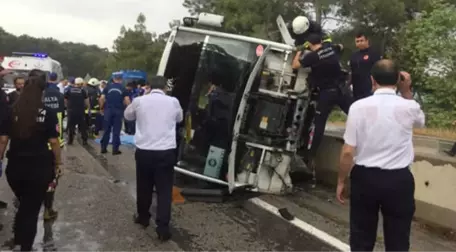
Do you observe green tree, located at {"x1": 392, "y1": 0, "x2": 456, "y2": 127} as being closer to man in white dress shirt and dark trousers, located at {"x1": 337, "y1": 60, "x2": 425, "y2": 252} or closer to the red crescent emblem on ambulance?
the red crescent emblem on ambulance

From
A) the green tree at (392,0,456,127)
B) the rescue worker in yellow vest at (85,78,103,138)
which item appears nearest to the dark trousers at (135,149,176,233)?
the rescue worker in yellow vest at (85,78,103,138)

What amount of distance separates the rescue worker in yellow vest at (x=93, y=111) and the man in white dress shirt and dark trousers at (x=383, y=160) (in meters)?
12.4

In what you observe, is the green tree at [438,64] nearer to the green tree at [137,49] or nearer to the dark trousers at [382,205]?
the dark trousers at [382,205]

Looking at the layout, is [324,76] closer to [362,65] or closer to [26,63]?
[362,65]

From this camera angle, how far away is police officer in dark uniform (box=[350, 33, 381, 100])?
285 inches

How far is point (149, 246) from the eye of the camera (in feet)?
16.9

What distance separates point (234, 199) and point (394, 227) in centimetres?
357

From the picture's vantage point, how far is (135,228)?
572 centimetres


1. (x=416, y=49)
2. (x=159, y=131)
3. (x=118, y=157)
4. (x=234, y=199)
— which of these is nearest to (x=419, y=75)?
(x=416, y=49)

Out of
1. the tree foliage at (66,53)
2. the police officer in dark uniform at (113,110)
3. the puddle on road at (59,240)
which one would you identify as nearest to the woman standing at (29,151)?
the puddle on road at (59,240)

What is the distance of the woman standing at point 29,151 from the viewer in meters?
4.55

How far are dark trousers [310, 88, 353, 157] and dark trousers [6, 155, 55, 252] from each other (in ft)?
12.7

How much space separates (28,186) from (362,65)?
459 centimetres

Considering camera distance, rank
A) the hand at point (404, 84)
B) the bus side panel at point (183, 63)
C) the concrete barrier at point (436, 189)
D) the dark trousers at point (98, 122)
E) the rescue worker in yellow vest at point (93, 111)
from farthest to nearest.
A: 1. the dark trousers at point (98, 122)
2. the rescue worker in yellow vest at point (93, 111)
3. the bus side panel at point (183, 63)
4. the concrete barrier at point (436, 189)
5. the hand at point (404, 84)
